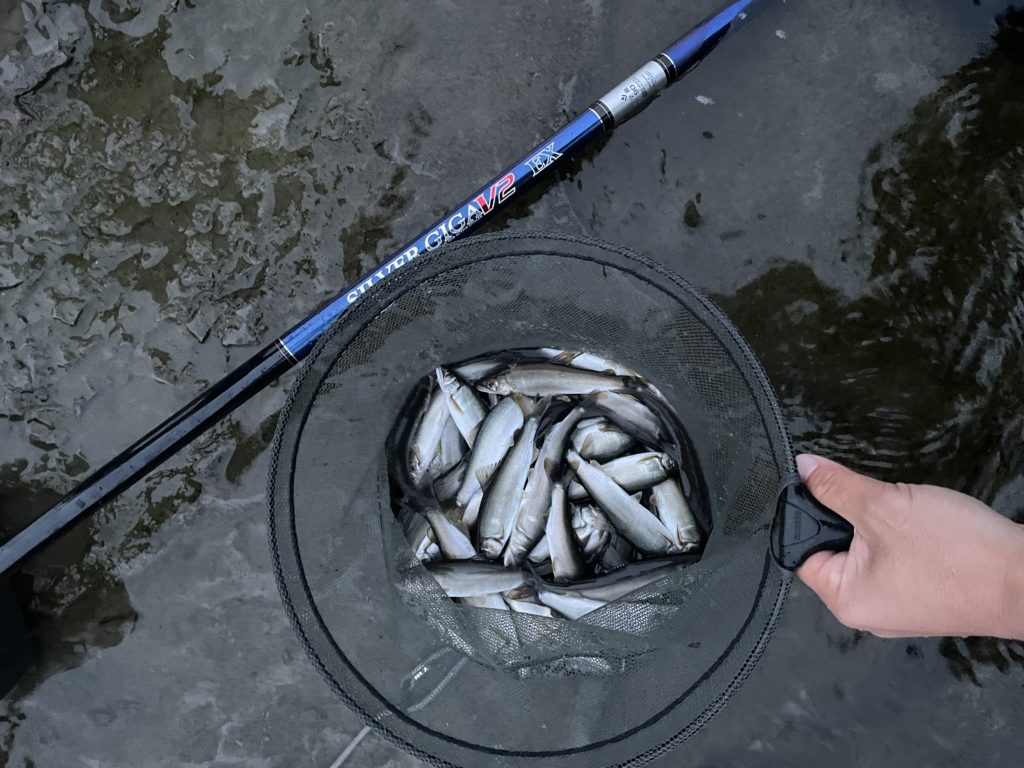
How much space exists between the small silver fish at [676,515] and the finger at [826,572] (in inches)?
15.6

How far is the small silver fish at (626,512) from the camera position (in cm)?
164

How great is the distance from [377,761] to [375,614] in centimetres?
50

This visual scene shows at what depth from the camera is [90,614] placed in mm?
1817

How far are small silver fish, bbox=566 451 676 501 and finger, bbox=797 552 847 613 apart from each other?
0.46m

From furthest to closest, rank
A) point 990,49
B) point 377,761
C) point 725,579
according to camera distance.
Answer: point 377,761 < point 990,49 < point 725,579

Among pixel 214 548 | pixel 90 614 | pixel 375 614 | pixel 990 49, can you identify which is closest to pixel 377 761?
pixel 375 614

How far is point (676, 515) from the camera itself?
5.38 ft

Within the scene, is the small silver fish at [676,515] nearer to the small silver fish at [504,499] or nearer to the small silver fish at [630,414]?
the small silver fish at [630,414]

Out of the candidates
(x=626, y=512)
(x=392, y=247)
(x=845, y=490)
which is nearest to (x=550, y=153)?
(x=392, y=247)

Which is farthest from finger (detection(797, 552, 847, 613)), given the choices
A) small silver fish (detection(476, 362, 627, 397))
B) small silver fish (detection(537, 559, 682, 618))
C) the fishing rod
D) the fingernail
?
the fishing rod

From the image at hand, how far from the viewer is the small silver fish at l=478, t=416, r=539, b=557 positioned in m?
1.65

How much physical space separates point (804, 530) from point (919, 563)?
0.17 metres

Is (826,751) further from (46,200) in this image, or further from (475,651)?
(46,200)

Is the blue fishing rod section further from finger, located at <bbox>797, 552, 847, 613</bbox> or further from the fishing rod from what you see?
finger, located at <bbox>797, 552, 847, 613</bbox>
